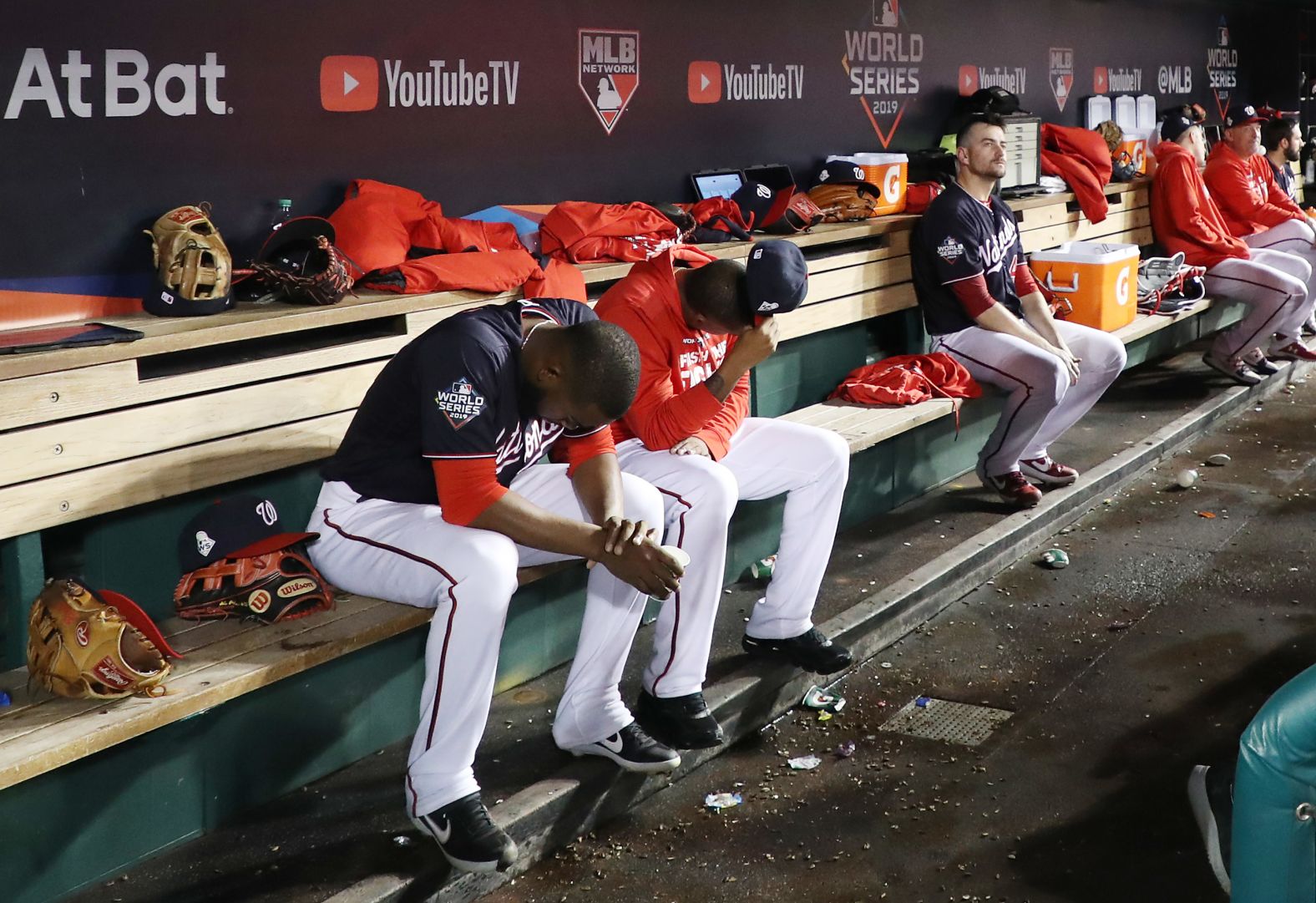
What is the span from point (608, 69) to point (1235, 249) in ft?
13.9

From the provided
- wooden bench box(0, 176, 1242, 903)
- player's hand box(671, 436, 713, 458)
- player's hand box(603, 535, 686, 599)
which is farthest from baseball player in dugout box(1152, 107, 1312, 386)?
player's hand box(603, 535, 686, 599)

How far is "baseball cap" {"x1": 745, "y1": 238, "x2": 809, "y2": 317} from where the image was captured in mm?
3832

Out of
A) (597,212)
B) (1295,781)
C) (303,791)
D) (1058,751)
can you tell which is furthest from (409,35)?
(1295,781)

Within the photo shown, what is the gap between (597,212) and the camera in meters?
4.55

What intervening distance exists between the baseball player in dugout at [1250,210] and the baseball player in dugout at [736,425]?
521 centimetres

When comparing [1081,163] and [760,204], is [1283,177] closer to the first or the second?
[1081,163]

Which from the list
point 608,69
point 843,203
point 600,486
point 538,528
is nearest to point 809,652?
point 600,486

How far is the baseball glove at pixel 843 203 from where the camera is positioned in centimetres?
564

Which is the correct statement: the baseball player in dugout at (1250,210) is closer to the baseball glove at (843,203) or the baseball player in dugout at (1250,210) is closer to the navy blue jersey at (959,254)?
the navy blue jersey at (959,254)

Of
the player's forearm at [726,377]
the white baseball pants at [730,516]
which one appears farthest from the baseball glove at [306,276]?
the player's forearm at [726,377]

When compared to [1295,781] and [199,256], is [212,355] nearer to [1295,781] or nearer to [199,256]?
[199,256]

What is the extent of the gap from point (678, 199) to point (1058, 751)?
259 centimetres

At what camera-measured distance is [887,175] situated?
5863 millimetres

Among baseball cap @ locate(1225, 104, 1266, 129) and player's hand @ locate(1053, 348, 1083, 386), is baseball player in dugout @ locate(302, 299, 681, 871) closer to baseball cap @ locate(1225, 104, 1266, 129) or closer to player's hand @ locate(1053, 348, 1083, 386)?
player's hand @ locate(1053, 348, 1083, 386)
